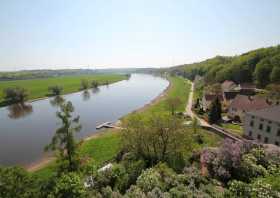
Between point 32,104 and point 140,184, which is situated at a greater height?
point 140,184

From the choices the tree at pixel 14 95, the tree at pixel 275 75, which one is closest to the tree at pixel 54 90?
the tree at pixel 14 95

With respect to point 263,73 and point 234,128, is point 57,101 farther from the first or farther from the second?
point 263,73

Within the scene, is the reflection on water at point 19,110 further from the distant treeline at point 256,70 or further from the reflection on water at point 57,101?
the distant treeline at point 256,70

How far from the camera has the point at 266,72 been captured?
2331 inches

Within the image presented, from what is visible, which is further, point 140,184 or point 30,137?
point 30,137

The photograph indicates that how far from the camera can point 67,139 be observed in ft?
51.2

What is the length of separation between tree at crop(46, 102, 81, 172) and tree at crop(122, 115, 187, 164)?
536cm

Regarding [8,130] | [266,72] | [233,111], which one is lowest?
[8,130]

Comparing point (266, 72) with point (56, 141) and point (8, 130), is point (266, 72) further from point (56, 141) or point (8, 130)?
point (8, 130)

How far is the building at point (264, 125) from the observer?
2306 centimetres

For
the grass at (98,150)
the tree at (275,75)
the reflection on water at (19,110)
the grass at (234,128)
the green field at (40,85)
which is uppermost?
the tree at (275,75)

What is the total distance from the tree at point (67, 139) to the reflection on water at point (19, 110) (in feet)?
127

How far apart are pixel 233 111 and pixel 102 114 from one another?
96.4 ft

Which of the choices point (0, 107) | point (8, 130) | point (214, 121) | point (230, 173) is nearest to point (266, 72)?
point (214, 121)
